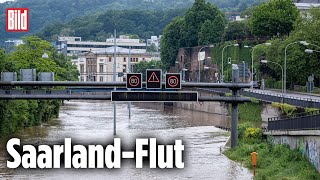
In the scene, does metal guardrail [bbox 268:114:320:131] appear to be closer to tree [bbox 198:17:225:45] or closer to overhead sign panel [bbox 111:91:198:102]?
overhead sign panel [bbox 111:91:198:102]

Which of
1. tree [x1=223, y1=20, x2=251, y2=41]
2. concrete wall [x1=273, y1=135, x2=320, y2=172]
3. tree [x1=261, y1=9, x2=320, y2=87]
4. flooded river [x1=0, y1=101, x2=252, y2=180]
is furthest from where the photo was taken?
tree [x1=223, y1=20, x2=251, y2=41]

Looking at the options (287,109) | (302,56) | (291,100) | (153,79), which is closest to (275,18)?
(302,56)

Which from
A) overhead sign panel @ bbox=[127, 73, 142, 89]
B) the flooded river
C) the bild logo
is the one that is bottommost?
the flooded river

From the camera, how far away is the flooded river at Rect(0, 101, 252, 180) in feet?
173

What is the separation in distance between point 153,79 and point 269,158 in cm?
865

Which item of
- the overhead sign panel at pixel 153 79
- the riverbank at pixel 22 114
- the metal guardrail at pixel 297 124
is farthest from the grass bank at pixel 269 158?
the riverbank at pixel 22 114

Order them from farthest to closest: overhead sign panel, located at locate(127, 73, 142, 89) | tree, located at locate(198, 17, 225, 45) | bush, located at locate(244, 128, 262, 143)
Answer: tree, located at locate(198, 17, 225, 45) → bush, located at locate(244, 128, 262, 143) → overhead sign panel, located at locate(127, 73, 142, 89)

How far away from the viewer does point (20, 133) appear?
277 ft

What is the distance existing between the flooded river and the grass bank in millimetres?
1007

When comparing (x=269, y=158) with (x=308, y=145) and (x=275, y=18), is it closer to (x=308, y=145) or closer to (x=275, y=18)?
(x=308, y=145)

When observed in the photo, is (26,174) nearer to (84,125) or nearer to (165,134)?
(165,134)

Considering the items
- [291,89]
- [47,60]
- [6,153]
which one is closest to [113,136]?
[6,153]

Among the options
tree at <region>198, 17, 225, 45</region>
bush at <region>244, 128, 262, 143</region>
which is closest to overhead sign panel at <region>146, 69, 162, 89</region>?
bush at <region>244, 128, 262, 143</region>

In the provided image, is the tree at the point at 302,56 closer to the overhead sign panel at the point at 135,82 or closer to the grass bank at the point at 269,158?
the grass bank at the point at 269,158
